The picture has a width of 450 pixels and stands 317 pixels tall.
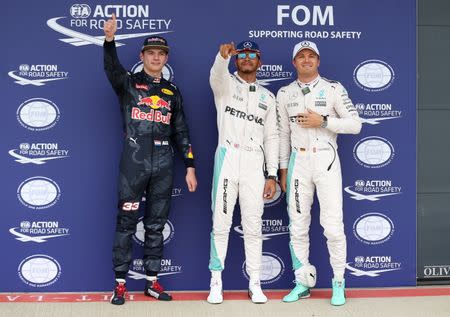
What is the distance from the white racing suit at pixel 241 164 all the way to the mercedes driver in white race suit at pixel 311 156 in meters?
0.14

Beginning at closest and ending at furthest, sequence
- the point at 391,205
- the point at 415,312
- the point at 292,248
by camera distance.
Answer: the point at 415,312, the point at 292,248, the point at 391,205

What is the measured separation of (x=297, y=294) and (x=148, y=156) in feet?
4.31

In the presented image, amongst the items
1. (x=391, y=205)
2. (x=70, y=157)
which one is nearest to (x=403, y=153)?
(x=391, y=205)

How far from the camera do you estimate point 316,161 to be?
3842 mm

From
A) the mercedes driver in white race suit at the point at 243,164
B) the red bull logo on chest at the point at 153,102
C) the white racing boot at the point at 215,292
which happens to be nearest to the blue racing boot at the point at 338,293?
the mercedes driver in white race suit at the point at 243,164

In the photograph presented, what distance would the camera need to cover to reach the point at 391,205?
13.9 feet

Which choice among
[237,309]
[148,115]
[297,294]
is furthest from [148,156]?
[297,294]

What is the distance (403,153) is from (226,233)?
55.0 inches

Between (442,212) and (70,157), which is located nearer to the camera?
(70,157)

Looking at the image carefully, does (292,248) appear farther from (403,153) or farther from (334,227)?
(403,153)

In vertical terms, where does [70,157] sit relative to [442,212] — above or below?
above

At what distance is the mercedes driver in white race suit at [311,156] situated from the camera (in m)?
3.83

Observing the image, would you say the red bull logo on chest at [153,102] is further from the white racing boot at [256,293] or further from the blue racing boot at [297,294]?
the blue racing boot at [297,294]

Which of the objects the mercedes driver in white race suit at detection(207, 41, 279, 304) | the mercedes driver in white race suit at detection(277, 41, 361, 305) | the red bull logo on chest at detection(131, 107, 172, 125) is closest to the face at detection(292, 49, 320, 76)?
the mercedes driver in white race suit at detection(277, 41, 361, 305)
